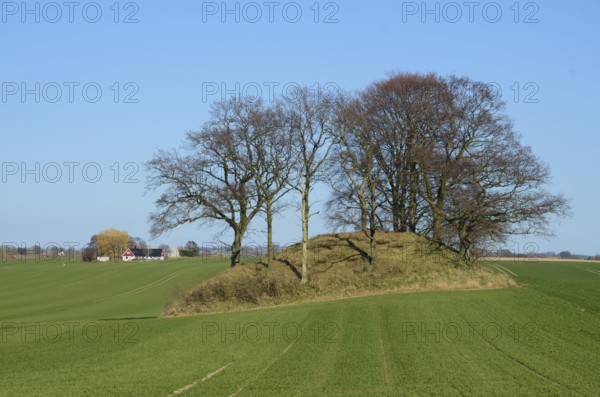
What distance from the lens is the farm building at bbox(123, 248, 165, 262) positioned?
142450 millimetres

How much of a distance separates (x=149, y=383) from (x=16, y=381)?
4.31 m

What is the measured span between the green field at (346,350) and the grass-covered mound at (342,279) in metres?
3.28

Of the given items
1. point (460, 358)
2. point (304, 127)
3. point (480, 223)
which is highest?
point (304, 127)

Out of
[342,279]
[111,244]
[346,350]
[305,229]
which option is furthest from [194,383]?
[111,244]

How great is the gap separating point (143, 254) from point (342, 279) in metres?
116

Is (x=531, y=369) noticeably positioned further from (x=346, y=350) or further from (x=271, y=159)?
(x=271, y=159)

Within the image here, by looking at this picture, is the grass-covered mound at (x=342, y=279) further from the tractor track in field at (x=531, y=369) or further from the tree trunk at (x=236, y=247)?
the tractor track in field at (x=531, y=369)

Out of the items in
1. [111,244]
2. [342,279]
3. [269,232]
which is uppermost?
[111,244]

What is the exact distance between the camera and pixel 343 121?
4991cm

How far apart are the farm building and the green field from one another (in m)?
104

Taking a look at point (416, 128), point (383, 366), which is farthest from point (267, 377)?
point (416, 128)

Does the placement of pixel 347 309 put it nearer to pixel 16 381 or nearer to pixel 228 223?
pixel 228 223

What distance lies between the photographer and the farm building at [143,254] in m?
142

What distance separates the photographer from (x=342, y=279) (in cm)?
4697
